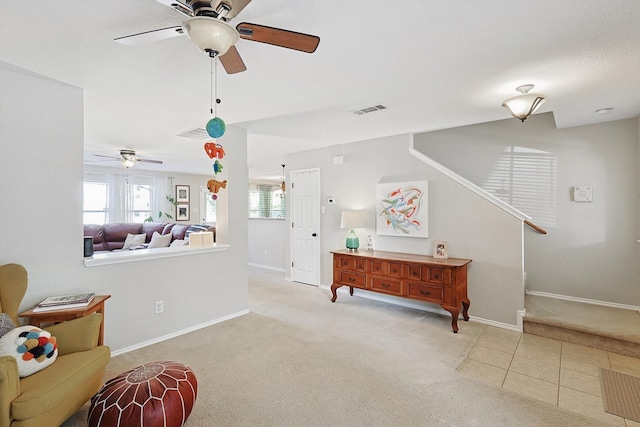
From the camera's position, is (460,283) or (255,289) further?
(255,289)

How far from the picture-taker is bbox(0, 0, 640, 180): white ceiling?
1.66 meters

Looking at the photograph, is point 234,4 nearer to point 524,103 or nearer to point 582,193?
point 524,103

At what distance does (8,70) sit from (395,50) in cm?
290

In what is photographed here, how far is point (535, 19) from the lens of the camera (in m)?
1.71

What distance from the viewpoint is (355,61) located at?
2.22m

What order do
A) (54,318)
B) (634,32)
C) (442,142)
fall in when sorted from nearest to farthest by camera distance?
(634,32) → (54,318) → (442,142)

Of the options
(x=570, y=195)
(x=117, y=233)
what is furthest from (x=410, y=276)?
(x=117, y=233)

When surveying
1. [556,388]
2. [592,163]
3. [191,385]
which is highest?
[592,163]

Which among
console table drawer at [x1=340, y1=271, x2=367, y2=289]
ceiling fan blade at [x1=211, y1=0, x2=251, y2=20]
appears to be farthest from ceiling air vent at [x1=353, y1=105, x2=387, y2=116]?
console table drawer at [x1=340, y1=271, x2=367, y2=289]

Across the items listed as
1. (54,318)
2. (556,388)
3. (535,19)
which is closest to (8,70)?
(54,318)

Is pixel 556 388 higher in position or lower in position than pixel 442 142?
lower

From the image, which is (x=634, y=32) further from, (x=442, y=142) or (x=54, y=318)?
(x=54, y=318)

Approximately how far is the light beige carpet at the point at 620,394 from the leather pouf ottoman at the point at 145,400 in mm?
2770

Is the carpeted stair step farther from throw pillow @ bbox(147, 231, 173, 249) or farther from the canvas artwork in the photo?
throw pillow @ bbox(147, 231, 173, 249)
